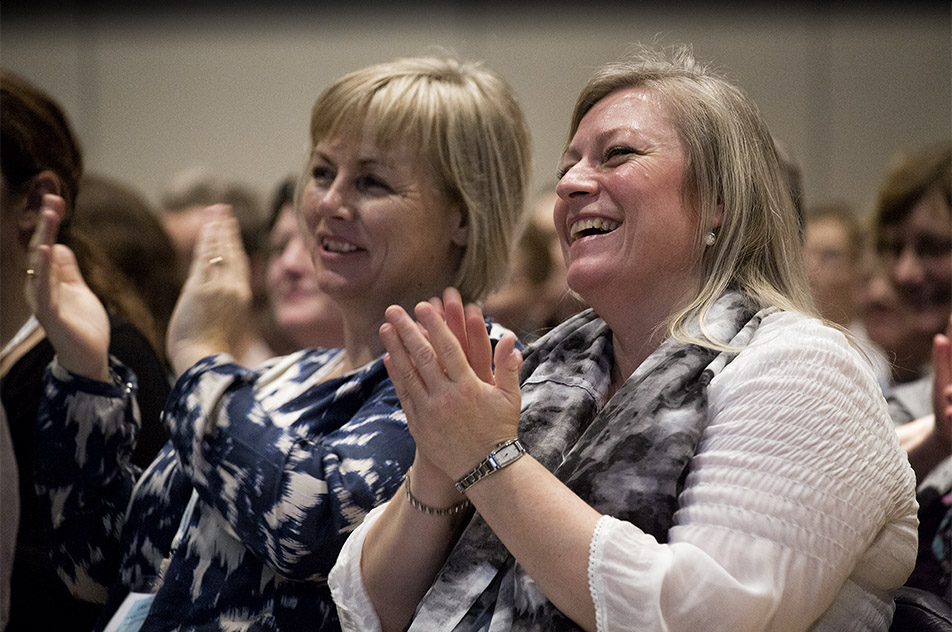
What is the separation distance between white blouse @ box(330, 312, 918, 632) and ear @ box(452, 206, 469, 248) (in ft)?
2.23

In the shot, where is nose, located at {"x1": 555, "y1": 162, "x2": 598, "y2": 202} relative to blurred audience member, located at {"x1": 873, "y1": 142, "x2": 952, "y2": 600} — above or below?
above

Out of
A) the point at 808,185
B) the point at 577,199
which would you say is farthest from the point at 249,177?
the point at 577,199

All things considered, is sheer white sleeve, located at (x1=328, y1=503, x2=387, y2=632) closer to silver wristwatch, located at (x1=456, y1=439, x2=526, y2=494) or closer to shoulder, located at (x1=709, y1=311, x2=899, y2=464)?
silver wristwatch, located at (x1=456, y1=439, x2=526, y2=494)

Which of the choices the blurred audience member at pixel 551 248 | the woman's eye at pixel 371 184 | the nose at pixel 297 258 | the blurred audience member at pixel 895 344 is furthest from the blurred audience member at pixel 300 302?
the blurred audience member at pixel 895 344

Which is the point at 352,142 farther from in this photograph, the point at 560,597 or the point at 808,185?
the point at 808,185

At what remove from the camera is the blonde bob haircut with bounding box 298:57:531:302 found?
1770mm

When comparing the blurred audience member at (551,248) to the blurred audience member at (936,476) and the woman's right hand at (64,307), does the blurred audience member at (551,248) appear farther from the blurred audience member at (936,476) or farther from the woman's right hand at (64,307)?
the woman's right hand at (64,307)

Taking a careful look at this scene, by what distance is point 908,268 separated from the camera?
8.54 ft

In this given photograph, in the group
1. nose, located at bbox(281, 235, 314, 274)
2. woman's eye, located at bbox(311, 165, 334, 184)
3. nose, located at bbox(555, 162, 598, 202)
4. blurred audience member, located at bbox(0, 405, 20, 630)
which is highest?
nose, located at bbox(555, 162, 598, 202)

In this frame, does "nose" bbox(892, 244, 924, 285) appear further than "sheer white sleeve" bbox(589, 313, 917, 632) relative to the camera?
Yes

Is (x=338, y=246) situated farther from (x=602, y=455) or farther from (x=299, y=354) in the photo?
(x=602, y=455)

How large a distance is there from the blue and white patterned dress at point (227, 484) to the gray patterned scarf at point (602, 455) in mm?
232

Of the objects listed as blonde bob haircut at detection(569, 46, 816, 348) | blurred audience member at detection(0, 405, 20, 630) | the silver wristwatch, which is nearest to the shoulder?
blonde bob haircut at detection(569, 46, 816, 348)

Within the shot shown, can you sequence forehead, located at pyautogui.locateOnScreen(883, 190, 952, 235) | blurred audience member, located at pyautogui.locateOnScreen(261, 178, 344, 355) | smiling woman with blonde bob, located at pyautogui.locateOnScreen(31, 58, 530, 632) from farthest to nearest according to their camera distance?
blurred audience member, located at pyautogui.locateOnScreen(261, 178, 344, 355)
forehead, located at pyautogui.locateOnScreen(883, 190, 952, 235)
smiling woman with blonde bob, located at pyautogui.locateOnScreen(31, 58, 530, 632)
